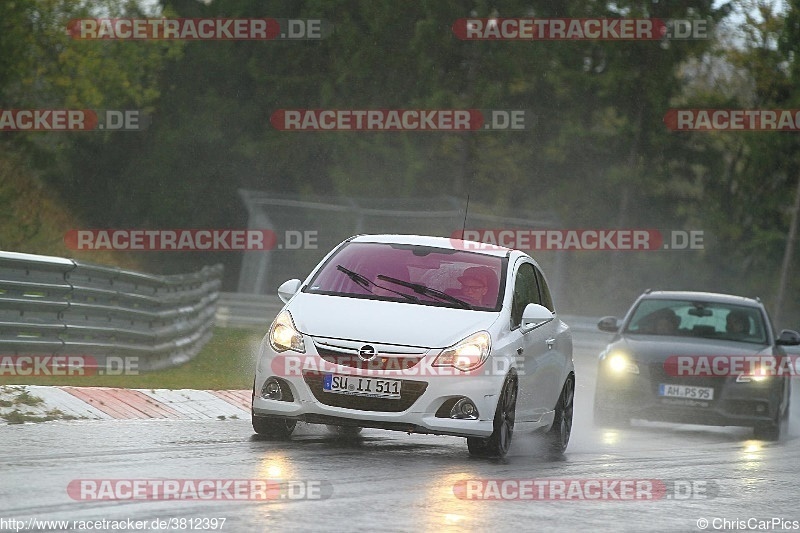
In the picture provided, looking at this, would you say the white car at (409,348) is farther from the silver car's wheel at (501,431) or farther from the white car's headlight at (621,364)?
the white car's headlight at (621,364)

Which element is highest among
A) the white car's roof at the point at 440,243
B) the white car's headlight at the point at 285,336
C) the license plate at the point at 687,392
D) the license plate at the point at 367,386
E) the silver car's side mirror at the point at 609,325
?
the white car's roof at the point at 440,243

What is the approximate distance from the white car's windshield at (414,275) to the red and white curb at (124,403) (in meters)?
1.75

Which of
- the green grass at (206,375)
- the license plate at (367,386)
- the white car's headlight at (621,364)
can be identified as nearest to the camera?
the license plate at (367,386)

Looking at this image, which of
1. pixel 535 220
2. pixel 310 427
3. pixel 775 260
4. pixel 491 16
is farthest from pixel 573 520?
pixel 491 16

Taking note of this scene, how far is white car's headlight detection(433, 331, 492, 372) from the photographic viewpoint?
10.6 metres

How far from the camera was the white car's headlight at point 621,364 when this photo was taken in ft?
54.6

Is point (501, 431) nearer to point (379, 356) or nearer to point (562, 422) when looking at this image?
point (379, 356)

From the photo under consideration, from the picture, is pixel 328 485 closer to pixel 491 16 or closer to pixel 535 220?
pixel 535 220

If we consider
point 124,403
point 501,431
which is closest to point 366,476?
point 501,431

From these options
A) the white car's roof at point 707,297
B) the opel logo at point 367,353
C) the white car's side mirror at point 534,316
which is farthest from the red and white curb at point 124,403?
the white car's roof at point 707,297

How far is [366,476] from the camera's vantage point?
30.8 ft

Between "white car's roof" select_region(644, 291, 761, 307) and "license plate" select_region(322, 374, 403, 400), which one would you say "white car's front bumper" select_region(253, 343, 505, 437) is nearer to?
"license plate" select_region(322, 374, 403, 400)

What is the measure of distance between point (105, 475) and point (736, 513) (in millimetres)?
3656

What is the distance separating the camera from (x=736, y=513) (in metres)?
8.95
